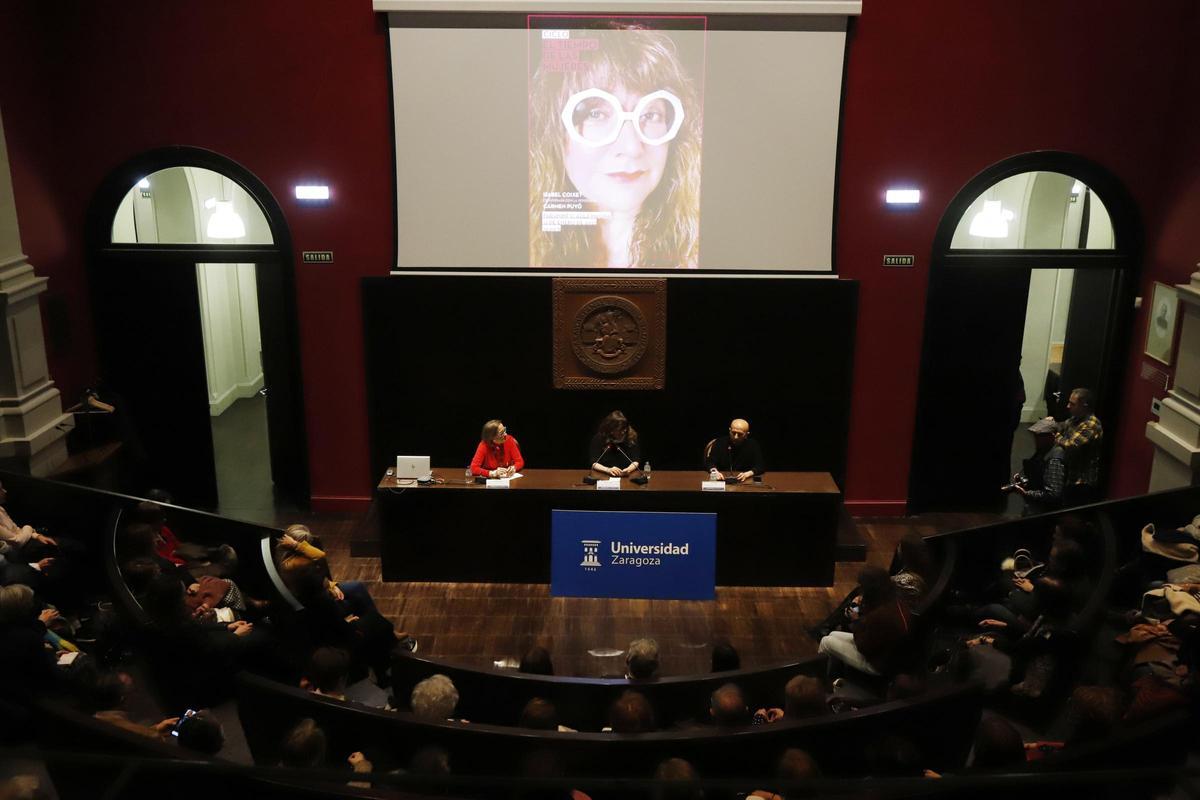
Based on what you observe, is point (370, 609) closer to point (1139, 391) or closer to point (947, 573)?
point (947, 573)

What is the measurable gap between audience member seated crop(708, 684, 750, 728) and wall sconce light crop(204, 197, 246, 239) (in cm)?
791

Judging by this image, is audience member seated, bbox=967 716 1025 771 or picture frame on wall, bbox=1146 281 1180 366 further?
picture frame on wall, bbox=1146 281 1180 366

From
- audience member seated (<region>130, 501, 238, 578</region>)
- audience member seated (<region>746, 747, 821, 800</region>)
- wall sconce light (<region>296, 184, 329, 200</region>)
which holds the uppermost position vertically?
wall sconce light (<region>296, 184, 329, 200</region>)

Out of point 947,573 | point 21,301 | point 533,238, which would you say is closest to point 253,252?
point 21,301

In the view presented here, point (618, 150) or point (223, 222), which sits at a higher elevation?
point (618, 150)

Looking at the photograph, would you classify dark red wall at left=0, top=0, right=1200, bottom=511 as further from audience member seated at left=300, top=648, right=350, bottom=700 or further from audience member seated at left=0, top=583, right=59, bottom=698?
audience member seated at left=300, top=648, right=350, bottom=700

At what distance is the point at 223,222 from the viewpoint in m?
10.6

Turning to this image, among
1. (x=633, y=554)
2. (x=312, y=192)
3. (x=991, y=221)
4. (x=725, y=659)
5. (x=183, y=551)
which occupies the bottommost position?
(x=633, y=554)

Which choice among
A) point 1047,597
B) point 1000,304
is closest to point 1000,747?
point 1047,597

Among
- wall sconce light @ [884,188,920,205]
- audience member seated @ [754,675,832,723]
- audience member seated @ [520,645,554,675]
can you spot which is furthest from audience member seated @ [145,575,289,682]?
wall sconce light @ [884,188,920,205]

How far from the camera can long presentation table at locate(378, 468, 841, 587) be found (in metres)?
7.65

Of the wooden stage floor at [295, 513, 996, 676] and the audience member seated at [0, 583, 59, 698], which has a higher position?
the audience member seated at [0, 583, 59, 698]

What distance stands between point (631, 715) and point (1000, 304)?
226 inches

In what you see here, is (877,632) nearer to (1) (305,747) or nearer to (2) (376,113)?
(1) (305,747)
